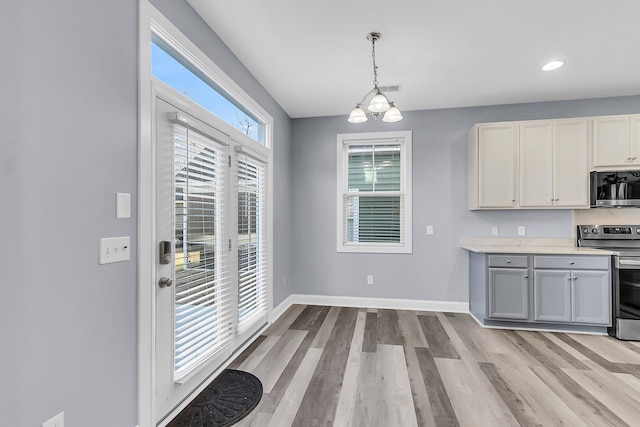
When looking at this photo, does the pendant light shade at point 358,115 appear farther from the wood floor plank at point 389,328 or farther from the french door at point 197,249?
the wood floor plank at point 389,328

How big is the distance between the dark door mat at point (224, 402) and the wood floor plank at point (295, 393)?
198 millimetres

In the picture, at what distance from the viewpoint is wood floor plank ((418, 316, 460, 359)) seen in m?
2.89

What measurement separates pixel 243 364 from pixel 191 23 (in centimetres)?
279

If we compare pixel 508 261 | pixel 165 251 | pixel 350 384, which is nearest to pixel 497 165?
pixel 508 261

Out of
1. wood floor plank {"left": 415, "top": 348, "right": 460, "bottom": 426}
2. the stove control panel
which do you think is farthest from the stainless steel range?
wood floor plank {"left": 415, "top": 348, "right": 460, "bottom": 426}

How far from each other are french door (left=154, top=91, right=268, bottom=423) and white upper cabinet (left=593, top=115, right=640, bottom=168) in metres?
4.10

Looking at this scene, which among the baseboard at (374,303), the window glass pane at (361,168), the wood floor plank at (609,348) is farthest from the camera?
the window glass pane at (361,168)

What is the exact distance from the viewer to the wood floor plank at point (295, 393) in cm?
194

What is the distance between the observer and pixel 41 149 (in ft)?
3.99

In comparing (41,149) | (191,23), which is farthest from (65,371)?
(191,23)

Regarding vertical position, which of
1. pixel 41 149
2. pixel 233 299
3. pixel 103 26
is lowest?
pixel 233 299

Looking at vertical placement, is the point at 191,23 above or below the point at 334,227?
above

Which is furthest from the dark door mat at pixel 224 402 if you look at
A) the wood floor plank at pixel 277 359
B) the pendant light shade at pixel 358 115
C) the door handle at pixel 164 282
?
the pendant light shade at pixel 358 115

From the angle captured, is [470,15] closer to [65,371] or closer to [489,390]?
[489,390]
